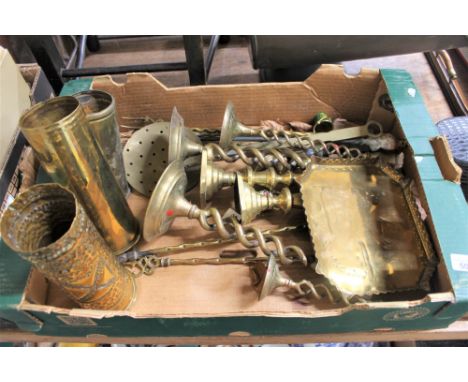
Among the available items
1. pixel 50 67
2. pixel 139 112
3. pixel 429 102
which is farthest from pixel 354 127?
pixel 50 67

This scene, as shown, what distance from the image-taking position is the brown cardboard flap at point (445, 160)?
29.9 inches

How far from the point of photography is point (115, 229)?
32.6 inches

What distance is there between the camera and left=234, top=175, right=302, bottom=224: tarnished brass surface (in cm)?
84

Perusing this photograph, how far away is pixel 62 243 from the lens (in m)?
0.56

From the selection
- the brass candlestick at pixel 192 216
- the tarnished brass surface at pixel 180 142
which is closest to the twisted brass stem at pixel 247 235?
the brass candlestick at pixel 192 216

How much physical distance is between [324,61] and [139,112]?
604mm

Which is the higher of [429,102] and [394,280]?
[429,102]

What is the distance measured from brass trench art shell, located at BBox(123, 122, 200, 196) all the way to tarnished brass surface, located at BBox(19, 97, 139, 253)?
0.17 metres

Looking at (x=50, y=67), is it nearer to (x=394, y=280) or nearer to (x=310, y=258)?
(x=310, y=258)

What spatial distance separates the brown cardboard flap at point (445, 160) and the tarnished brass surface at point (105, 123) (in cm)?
69

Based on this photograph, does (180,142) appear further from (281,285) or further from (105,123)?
(281,285)

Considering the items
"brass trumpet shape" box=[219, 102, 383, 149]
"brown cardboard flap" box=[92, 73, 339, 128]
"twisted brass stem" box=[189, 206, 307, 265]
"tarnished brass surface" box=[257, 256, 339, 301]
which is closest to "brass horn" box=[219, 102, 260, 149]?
"brass trumpet shape" box=[219, 102, 383, 149]

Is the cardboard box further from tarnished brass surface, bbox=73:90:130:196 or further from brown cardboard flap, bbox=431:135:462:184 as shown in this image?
tarnished brass surface, bbox=73:90:130:196

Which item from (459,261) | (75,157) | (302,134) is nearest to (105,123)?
(75,157)
